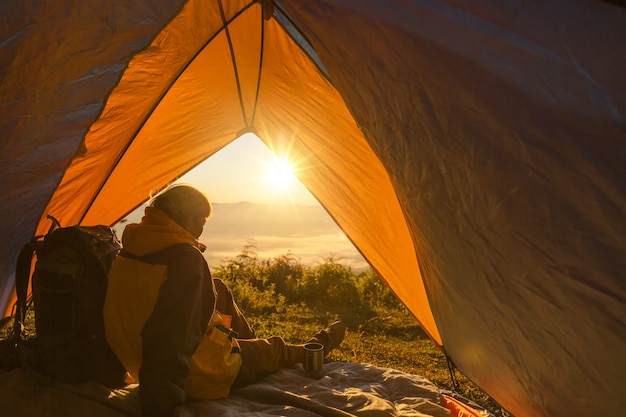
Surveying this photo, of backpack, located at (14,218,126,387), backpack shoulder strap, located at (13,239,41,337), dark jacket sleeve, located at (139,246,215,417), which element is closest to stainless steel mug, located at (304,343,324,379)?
dark jacket sleeve, located at (139,246,215,417)

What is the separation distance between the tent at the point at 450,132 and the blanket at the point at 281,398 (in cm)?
38

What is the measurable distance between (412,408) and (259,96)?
8.70 ft

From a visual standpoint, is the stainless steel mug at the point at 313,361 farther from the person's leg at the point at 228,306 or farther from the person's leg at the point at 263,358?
the person's leg at the point at 228,306

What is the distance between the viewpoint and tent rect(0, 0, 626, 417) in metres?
1.43

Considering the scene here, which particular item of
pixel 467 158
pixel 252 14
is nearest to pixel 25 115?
Answer: pixel 252 14

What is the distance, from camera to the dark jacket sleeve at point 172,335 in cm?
193

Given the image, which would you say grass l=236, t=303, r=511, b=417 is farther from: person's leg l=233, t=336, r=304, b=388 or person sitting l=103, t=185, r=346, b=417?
person sitting l=103, t=185, r=346, b=417

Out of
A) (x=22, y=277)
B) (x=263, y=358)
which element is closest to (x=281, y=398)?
(x=263, y=358)

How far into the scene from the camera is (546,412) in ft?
6.51

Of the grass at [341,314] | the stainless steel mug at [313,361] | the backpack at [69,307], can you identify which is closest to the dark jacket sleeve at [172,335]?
the backpack at [69,307]

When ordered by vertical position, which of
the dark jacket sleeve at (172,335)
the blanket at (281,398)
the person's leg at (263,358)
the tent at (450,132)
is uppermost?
the tent at (450,132)

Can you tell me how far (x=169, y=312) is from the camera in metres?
2.00

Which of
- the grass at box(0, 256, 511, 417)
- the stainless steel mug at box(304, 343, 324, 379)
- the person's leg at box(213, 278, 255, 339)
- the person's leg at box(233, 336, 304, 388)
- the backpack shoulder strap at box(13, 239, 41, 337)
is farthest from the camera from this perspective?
the grass at box(0, 256, 511, 417)

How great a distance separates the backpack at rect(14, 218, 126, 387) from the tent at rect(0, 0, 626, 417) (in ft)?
1.82
